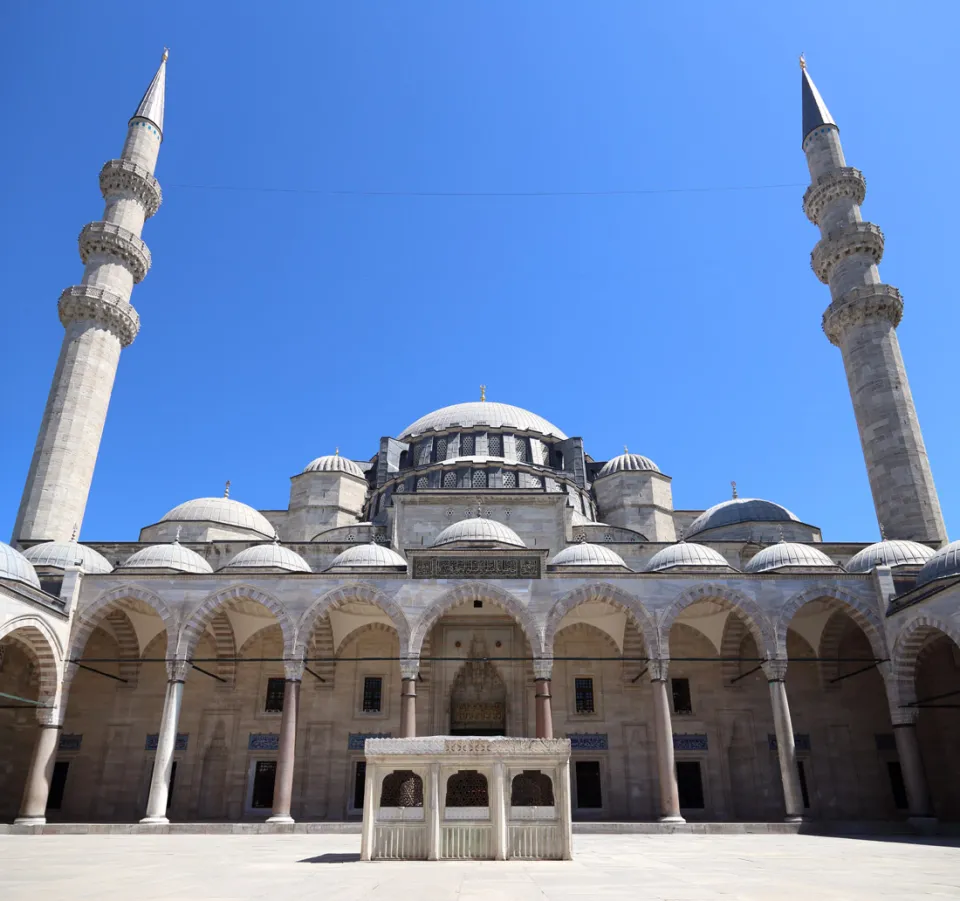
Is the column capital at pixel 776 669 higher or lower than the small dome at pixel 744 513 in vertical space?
lower

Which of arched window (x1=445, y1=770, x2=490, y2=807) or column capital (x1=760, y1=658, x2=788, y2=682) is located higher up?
column capital (x1=760, y1=658, x2=788, y2=682)

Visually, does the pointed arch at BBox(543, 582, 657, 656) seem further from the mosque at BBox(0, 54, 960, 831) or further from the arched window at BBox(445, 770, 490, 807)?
the arched window at BBox(445, 770, 490, 807)

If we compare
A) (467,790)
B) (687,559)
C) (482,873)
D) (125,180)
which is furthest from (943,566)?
(125,180)

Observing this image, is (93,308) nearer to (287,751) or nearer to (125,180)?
(125,180)

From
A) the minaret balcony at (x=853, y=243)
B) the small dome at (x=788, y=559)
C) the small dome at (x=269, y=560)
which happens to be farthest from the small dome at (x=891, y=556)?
the small dome at (x=269, y=560)

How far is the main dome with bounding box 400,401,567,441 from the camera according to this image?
25.0 m

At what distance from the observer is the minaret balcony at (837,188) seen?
21516 mm

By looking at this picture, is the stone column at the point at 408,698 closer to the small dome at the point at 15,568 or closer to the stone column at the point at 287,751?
the stone column at the point at 287,751

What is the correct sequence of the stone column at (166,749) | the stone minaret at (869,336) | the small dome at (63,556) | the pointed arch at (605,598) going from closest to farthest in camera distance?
the stone column at (166,749) → the pointed arch at (605,598) → the small dome at (63,556) → the stone minaret at (869,336)

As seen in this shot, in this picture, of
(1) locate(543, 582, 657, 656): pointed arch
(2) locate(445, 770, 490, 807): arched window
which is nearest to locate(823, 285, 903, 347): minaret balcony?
(1) locate(543, 582, 657, 656): pointed arch

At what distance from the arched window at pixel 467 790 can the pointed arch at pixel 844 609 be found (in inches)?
339

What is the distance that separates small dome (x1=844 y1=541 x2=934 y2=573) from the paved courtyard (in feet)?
20.8

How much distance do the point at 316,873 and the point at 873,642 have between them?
1204cm

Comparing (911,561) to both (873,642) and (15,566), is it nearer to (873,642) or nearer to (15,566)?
(873,642)
